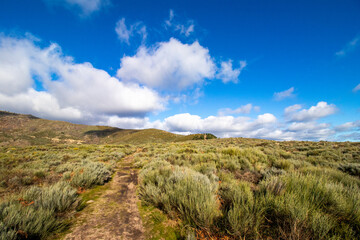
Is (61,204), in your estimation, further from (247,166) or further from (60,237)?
(247,166)

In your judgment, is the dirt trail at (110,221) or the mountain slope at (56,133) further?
the mountain slope at (56,133)

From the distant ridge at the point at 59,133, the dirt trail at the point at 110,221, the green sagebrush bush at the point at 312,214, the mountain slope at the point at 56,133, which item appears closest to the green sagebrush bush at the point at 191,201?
the dirt trail at the point at 110,221

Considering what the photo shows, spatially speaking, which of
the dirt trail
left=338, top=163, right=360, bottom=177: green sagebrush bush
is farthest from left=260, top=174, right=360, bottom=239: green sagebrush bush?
left=338, top=163, right=360, bottom=177: green sagebrush bush

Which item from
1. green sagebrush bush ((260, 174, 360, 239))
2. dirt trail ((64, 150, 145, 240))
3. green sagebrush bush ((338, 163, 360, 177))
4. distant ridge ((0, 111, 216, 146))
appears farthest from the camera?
distant ridge ((0, 111, 216, 146))

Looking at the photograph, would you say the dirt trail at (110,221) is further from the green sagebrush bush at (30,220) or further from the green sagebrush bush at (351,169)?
the green sagebrush bush at (351,169)

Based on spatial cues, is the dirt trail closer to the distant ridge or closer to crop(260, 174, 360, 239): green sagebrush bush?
crop(260, 174, 360, 239): green sagebrush bush

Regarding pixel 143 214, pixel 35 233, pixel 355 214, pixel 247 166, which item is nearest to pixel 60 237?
pixel 35 233

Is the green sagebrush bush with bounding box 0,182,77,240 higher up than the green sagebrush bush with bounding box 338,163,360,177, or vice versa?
the green sagebrush bush with bounding box 338,163,360,177

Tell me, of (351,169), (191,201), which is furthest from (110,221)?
(351,169)

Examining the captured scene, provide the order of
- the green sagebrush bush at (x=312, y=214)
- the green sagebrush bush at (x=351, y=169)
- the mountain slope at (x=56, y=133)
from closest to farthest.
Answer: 1. the green sagebrush bush at (x=312, y=214)
2. the green sagebrush bush at (x=351, y=169)
3. the mountain slope at (x=56, y=133)

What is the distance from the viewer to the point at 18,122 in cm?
9650

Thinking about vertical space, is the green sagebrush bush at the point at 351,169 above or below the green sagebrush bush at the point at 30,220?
above

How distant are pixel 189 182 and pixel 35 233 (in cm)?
262

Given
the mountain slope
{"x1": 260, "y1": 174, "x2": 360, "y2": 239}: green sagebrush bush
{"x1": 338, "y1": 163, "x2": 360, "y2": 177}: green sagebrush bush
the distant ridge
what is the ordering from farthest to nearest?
the mountain slope < the distant ridge < {"x1": 338, "y1": 163, "x2": 360, "y2": 177}: green sagebrush bush < {"x1": 260, "y1": 174, "x2": 360, "y2": 239}: green sagebrush bush
